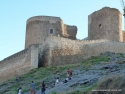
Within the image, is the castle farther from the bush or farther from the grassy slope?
the bush

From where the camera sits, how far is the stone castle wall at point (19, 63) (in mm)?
33469

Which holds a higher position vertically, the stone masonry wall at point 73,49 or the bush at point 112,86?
the stone masonry wall at point 73,49

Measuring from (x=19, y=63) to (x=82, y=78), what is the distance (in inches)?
537

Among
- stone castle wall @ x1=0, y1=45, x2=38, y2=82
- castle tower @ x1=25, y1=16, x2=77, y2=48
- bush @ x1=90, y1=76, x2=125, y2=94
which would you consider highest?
castle tower @ x1=25, y1=16, x2=77, y2=48

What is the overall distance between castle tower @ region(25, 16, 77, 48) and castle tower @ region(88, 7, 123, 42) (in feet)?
11.5

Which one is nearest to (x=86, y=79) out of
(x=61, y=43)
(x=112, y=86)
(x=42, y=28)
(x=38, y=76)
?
(x=112, y=86)

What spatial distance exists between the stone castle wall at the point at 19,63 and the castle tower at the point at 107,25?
31.9 feet

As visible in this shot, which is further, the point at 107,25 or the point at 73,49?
the point at 107,25

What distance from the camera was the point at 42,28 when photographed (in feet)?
134

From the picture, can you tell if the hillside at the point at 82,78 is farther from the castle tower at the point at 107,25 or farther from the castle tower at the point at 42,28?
the castle tower at the point at 42,28

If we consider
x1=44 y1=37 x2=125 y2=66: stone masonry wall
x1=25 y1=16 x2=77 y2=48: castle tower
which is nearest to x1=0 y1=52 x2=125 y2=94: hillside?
x1=44 y1=37 x2=125 y2=66: stone masonry wall

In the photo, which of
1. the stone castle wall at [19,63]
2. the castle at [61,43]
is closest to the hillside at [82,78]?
the stone castle wall at [19,63]

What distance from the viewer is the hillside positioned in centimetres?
1559

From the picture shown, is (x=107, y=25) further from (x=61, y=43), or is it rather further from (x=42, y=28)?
(x=61, y=43)
